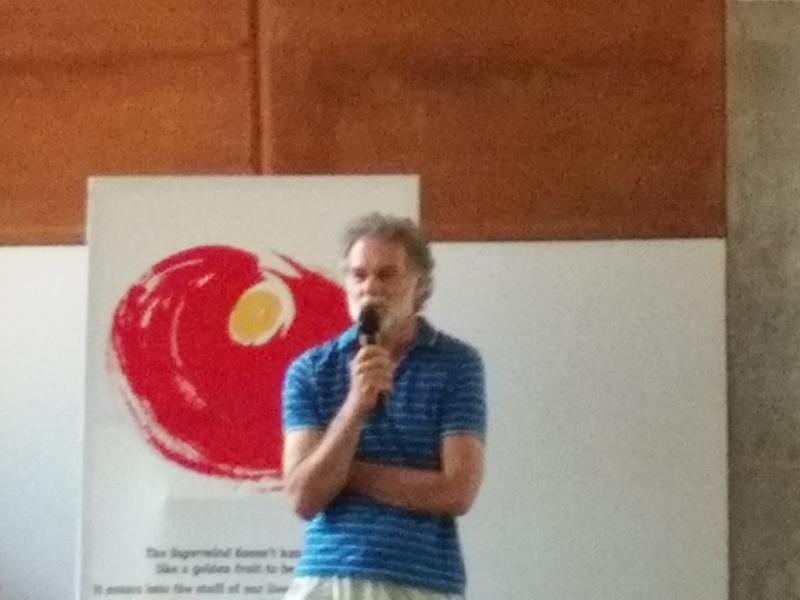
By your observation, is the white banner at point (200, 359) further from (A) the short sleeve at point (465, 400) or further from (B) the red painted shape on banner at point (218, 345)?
(A) the short sleeve at point (465, 400)

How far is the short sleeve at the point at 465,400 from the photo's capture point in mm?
1488

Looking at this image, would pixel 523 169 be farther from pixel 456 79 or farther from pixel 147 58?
pixel 147 58

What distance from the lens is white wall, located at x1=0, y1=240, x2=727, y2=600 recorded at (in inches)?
79.0

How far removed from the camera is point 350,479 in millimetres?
1477

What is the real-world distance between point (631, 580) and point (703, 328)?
42 centimetres

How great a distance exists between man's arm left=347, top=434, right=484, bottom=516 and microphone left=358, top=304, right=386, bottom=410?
0.27ft

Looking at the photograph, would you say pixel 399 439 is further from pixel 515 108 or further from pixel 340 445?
pixel 515 108

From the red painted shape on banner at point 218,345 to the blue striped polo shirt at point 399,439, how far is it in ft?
1.00

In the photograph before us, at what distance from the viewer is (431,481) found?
4.81ft

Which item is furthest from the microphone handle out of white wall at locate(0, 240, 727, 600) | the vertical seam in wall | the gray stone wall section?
the gray stone wall section

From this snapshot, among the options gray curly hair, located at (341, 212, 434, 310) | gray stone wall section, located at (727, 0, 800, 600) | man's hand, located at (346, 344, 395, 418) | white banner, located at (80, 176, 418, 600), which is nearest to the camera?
man's hand, located at (346, 344, 395, 418)

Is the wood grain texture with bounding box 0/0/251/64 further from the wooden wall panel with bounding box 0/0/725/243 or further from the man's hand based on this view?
the man's hand

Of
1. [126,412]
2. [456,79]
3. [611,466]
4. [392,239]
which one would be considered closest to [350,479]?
[392,239]

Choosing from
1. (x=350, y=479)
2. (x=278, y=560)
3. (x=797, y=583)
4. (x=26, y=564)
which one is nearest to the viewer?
(x=350, y=479)
